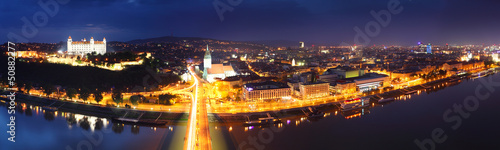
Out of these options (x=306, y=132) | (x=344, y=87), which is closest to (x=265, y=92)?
(x=306, y=132)

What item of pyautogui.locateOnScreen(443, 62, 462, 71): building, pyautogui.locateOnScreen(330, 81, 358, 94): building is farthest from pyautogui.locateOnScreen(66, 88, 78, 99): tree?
pyautogui.locateOnScreen(443, 62, 462, 71): building

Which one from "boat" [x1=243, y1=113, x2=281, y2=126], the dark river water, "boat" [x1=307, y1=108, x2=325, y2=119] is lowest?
the dark river water

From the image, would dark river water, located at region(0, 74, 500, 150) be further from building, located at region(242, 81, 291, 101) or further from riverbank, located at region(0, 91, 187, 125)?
building, located at region(242, 81, 291, 101)

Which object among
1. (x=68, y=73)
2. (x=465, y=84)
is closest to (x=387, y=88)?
(x=465, y=84)

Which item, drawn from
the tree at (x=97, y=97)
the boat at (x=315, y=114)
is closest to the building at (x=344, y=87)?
the boat at (x=315, y=114)

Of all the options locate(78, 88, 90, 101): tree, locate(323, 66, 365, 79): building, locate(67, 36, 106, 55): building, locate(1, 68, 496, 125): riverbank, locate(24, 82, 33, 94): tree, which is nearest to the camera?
locate(1, 68, 496, 125): riverbank

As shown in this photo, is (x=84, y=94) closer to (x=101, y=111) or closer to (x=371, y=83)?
(x=101, y=111)

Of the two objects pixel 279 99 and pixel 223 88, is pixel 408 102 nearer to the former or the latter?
pixel 279 99

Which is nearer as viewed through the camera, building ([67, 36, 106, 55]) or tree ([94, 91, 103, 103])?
tree ([94, 91, 103, 103])
